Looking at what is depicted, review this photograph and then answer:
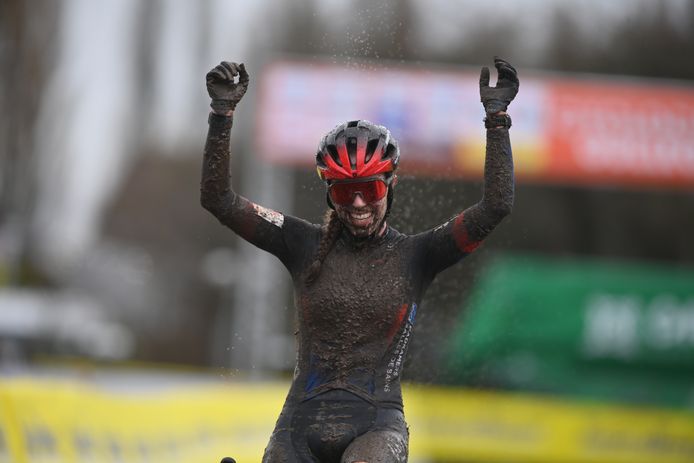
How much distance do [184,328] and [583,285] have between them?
23.8 meters

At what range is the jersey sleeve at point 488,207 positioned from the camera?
5.77 m

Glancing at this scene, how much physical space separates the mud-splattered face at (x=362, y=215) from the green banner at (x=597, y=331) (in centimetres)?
1962

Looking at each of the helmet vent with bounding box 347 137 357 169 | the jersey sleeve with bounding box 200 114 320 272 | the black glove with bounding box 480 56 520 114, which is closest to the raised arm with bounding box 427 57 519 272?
the black glove with bounding box 480 56 520 114

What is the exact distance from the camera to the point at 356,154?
5719 mm

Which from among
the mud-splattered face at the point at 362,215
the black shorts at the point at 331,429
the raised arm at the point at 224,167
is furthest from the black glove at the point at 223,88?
the black shorts at the point at 331,429

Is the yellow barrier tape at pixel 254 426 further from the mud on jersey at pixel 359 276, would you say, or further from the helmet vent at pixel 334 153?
the helmet vent at pixel 334 153

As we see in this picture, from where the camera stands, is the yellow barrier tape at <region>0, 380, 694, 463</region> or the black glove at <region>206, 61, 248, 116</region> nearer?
the black glove at <region>206, 61, 248, 116</region>

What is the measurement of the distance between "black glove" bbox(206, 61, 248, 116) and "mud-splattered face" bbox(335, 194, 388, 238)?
2.30 ft

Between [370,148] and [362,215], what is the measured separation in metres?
0.31

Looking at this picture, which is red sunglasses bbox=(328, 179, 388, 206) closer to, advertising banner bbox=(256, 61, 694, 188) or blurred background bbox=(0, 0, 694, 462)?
blurred background bbox=(0, 0, 694, 462)

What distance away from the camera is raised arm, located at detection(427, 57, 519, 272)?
5766 millimetres

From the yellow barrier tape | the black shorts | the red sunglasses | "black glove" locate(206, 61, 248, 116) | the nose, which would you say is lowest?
the yellow barrier tape

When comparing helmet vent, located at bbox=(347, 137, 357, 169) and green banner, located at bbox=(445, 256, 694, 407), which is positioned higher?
helmet vent, located at bbox=(347, 137, 357, 169)

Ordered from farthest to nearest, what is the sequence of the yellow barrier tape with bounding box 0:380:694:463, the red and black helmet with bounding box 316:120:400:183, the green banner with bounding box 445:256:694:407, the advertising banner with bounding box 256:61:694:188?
the green banner with bounding box 445:256:694:407
the advertising banner with bounding box 256:61:694:188
the yellow barrier tape with bounding box 0:380:694:463
the red and black helmet with bounding box 316:120:400:183
